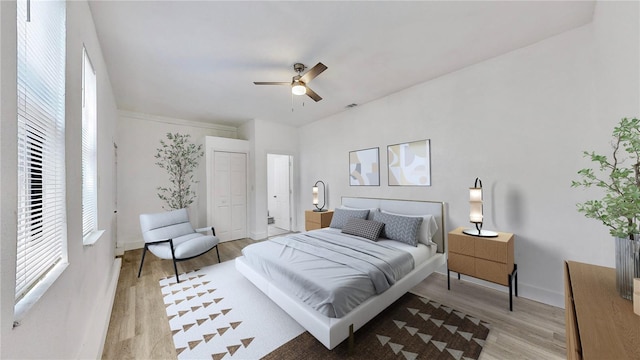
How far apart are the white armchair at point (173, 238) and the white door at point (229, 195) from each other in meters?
0.97

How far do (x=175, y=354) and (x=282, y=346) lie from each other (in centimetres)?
83

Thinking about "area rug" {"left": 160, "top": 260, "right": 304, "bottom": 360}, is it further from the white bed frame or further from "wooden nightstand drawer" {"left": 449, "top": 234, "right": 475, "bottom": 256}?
"wooden nightstand drawer" {"left": 449, "top": 234, "right": 475, "bottom": 256}

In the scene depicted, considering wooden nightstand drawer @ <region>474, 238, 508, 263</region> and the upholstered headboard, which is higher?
the upholstered headboard

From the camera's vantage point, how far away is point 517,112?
2553 millimetres

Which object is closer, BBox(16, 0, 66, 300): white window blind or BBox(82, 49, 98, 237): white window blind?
BBox(16, 0, 66, 300): white window blind

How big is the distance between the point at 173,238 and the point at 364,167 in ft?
11.1

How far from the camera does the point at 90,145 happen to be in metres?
2.16

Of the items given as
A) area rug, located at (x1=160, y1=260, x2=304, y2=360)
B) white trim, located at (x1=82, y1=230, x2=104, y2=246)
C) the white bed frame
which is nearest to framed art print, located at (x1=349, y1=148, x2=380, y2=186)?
the white bed frame

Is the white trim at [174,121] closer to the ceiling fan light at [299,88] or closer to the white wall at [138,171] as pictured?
the white wall at [138,171]

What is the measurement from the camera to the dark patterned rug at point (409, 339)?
68.4 inches

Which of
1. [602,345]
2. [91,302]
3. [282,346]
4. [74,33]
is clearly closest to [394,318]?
[282,346]

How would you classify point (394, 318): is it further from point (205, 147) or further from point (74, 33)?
point (205, 147)

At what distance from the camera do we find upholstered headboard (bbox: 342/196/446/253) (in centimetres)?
316

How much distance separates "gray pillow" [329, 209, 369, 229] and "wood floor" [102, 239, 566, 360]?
123 centimetres
